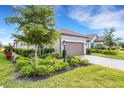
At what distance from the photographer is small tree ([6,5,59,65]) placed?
6690 millimetres

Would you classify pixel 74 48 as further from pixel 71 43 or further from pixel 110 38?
pixel 110 38

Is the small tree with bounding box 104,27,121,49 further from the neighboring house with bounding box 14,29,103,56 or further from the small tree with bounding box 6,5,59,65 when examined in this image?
the small tree with bounding box 6,5,59,65

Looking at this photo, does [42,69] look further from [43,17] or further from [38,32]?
[43,17]

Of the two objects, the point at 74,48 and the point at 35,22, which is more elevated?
the point at 35,22

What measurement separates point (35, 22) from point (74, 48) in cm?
892

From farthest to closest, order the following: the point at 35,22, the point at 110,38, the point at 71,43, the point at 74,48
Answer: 1. the point at 110,38
2. the point at 74,48
3. the point at 71,43
4. the point at 35,22

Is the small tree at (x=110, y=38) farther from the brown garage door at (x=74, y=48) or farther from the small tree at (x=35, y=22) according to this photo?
the small tree at (x=35, y=22)

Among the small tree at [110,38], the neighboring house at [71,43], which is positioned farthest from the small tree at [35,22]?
the small tree at [110,38]

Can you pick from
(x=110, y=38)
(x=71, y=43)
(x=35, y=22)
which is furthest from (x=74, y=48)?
(x=110, y=38)

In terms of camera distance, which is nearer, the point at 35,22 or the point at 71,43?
the point at 35,22

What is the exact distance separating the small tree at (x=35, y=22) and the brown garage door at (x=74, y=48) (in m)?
7.33

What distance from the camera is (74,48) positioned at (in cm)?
1543

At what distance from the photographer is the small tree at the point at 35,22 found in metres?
6.69
